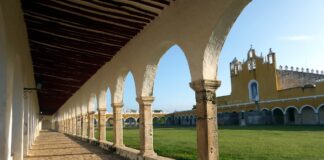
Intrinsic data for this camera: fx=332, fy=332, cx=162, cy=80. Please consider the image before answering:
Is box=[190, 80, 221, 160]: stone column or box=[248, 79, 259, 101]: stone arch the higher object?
box=[248, 79, 259, 101]: stone arch

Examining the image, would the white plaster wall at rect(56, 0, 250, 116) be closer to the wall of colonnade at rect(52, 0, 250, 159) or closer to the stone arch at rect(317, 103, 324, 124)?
the wall of colonnade at rect(52, 0, 250, 159)

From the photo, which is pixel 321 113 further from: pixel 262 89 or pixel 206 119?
pixel 206 119

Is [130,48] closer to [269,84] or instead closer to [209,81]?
[209,81]

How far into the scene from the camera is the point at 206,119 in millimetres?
5004

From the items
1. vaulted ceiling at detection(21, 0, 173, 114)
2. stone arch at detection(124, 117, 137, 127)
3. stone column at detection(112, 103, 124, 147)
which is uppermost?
vaulted ceiling at detection(21, 0, 173, 114)

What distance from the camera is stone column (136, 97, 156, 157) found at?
7.75 metres

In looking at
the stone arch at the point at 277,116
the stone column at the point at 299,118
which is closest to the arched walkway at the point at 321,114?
the stone column at the point at 299,118

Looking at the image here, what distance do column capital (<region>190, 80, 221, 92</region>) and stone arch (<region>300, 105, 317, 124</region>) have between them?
30.4 meters

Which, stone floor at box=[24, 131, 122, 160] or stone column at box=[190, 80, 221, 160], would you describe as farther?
stone floor at box=[24, 131, 122, 160]

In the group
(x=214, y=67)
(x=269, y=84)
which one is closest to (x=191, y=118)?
(x=269, y=84)

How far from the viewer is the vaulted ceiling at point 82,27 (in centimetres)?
602

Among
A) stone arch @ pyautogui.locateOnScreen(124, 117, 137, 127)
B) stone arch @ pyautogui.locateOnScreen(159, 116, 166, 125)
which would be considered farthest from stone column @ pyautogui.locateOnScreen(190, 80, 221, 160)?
stone arch @ pyautogui.locateOnScreen(124, 117, 137, 127)

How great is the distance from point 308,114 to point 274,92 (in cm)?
542

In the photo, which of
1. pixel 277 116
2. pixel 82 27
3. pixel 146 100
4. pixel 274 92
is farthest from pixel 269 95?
pixel 82 27
